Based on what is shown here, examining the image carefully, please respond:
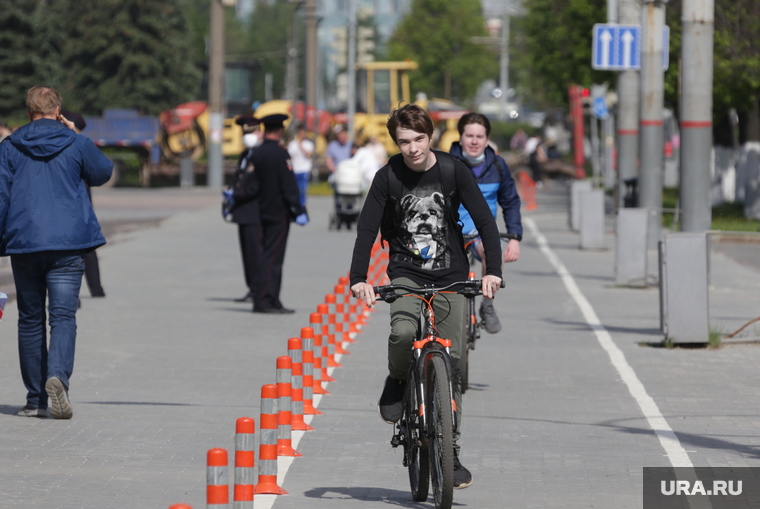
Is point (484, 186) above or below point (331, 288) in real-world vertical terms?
above

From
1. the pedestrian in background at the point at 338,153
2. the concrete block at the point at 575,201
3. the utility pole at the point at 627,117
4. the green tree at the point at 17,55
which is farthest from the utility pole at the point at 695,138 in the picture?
the green tree at the point at 17,55

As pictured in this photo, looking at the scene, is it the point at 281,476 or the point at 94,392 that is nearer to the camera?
the point at 281,476

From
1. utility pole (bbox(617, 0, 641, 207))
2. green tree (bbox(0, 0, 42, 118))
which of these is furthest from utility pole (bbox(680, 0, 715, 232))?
green tree (bbox(0, 0, 42, 118))

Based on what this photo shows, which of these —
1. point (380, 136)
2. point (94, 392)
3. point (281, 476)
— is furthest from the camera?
point (380, 136)

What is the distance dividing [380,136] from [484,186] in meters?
40.7

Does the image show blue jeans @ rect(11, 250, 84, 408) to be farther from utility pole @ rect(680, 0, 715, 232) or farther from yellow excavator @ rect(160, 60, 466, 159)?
yellow excavator @ rect(160, 60, 466, 159)

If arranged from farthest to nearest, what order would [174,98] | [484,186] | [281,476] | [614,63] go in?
[174,98] → [614,63] → [484,186] → [281,476]

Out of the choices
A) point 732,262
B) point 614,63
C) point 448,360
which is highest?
point 614,63

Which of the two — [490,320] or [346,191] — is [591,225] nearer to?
[346,191]

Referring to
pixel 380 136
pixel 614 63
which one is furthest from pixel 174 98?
pixel 614 63

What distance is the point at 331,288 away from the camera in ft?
51.6

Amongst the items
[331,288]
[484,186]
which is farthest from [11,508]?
[331,288]

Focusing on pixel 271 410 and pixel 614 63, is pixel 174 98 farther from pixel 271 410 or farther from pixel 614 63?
pixel 271 410

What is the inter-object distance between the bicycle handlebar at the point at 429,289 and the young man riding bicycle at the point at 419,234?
9 cm
